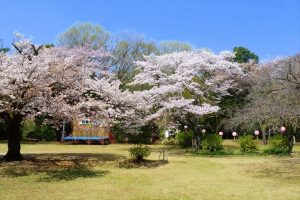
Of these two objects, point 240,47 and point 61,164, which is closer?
point 61,164

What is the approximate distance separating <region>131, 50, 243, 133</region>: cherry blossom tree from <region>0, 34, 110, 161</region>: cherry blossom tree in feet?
24.6

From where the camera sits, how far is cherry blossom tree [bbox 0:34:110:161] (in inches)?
559

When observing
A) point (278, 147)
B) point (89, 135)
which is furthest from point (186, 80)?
point (89, 135)

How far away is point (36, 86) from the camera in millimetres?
14422

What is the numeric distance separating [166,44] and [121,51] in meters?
5.51

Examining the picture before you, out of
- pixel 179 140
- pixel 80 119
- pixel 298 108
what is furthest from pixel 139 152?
pixel 179 140

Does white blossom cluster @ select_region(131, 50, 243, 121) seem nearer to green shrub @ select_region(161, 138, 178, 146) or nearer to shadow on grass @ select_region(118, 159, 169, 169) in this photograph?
shadow on grass @ select_region(118, 159, 169, 169)

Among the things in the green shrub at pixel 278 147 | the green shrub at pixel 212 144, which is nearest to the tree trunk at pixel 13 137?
the green shrub at pixel 212 144

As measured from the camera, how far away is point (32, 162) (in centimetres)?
1752

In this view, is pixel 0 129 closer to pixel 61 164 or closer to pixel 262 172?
pixel 61 164

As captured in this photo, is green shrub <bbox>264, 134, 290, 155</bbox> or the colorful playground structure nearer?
green shrub <bbox>264, 134, 290, 155</bbox>

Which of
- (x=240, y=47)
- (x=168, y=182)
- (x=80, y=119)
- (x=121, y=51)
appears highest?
(x=240, y=47)

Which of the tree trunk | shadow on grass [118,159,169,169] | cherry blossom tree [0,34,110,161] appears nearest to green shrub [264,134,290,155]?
shadow on grass [118,159,169,169]

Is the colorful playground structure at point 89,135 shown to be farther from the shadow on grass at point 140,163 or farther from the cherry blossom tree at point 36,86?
the cherry blossom tree at point 36,86
